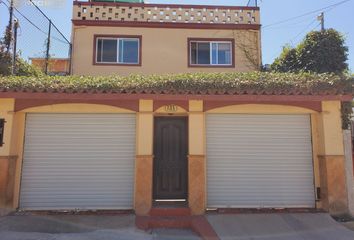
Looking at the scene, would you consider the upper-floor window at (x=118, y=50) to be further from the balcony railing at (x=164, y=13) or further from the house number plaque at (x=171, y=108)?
the house number plaque at (x=171, y=108)

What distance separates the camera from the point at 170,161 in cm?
1019

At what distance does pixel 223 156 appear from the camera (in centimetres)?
994

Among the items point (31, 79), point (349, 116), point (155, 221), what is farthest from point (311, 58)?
point (31, 79)

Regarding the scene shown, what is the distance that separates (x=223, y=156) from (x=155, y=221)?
251 centimetres

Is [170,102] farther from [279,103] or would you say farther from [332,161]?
[332,161]

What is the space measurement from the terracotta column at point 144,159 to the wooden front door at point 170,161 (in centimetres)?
62

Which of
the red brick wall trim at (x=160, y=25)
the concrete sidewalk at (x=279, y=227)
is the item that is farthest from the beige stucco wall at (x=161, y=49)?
the concrete sidewalk at (x=279, y=227)

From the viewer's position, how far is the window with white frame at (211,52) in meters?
14.9

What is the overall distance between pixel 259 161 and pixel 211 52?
640cm

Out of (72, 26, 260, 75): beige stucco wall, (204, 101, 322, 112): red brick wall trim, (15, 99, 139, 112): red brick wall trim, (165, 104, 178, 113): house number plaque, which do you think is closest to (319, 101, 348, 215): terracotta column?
(204, 101, 322, 112): red brick wall trim

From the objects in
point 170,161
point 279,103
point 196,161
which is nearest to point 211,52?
point 279,103

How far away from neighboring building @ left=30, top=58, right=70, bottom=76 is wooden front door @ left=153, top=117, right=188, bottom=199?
21.4ft

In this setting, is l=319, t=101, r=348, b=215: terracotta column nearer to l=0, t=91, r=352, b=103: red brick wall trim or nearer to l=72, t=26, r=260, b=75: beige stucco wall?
l=0, t=91, r=352, b=103: red brick wall trim

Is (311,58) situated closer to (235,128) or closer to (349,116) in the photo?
(349,116)
